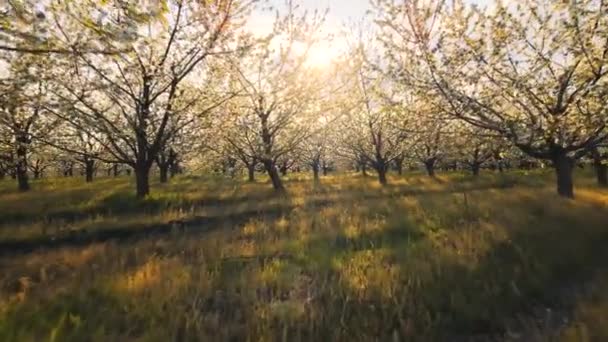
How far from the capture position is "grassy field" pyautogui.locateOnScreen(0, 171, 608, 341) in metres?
3.90

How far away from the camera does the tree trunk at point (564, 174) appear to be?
41.9 feet

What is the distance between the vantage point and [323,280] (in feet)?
17.3

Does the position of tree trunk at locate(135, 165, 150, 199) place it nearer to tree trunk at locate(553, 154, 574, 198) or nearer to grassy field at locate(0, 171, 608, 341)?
grassy field at locate(0, 171, 608, 341)

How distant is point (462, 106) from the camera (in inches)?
466

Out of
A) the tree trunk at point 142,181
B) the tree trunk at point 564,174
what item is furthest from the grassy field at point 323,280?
the tree trunk at point 142,181

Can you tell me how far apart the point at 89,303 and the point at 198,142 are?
1700 centimetres

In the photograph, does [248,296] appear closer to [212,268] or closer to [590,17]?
[212,268]

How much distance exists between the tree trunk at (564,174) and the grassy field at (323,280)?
2965 mm

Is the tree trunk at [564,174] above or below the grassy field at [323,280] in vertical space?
above

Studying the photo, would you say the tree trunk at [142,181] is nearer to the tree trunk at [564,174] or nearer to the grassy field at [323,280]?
the grassy field at [323,280]

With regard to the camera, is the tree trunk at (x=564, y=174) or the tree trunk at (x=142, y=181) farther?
the tree trunk at (x=142, y=181)

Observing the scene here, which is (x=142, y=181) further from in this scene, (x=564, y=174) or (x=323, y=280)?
(x=564, y=174)

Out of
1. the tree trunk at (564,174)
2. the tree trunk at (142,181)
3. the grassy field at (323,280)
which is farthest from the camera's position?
the tree trunk at (142,181)

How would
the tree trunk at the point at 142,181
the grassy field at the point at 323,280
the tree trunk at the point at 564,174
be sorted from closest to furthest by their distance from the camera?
the grassy field at the point at 323,280
the tree trunk at the point at 564,174
the tree trunk at the point at 142,181
